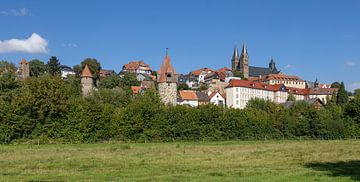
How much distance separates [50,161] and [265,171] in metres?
11.5

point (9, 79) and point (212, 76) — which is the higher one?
point (212, 76)

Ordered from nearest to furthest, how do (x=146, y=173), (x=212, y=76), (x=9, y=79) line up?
(x=146, y=173) < (x=9, y=79) < (x=212, y=76)

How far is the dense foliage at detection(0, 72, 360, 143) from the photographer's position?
45.4 meters

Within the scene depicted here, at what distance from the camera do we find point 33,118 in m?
45.6

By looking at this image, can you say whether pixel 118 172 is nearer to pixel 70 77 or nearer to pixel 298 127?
pixel 298 127

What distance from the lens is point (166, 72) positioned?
84062 millimetres

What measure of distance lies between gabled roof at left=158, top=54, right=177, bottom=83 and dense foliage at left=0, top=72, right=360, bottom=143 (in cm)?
1709

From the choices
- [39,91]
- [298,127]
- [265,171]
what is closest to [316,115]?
[298,127]

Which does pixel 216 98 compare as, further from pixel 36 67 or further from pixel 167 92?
pixel 36 67

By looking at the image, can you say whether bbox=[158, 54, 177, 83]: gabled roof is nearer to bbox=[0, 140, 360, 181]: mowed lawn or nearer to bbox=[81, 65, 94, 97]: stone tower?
bbox=[81, 65, 94, 97]: stone tower

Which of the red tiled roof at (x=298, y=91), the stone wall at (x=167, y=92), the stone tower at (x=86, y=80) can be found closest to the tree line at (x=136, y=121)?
the stone wall at (x=167, y=92)

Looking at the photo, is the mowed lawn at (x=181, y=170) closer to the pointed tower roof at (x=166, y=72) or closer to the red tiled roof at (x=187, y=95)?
the pointed tower roof at (x=166, y=72)

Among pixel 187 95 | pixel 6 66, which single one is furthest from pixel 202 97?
pixel 6 66

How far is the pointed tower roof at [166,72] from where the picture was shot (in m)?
83.8
